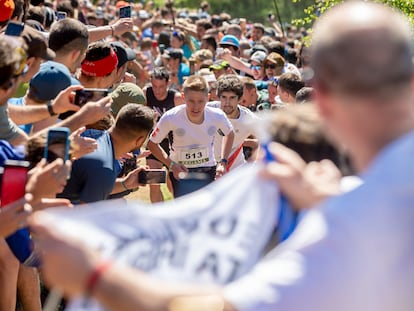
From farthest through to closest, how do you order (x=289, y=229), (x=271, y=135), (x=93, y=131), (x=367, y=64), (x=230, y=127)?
(x=230, y=127) → (x=93, y=131) → (x=289, y=229) → (x=271, y=135) → (x=367, y=64)

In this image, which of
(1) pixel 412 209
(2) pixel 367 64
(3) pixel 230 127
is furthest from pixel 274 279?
(3) pixel 230 127

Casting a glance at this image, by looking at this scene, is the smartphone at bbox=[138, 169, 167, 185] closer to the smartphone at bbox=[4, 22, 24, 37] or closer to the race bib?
the smartphone at bbox=[4, 22, 24, 37]

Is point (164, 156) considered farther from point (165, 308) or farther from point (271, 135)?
point (165, 308)

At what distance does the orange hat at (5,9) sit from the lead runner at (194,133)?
1712mm

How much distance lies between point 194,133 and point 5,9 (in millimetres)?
2041

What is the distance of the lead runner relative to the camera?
7.53 metres

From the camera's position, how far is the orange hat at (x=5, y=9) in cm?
685

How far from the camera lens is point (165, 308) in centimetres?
183

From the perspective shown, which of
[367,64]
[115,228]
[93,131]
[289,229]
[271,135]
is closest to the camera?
[367,64]

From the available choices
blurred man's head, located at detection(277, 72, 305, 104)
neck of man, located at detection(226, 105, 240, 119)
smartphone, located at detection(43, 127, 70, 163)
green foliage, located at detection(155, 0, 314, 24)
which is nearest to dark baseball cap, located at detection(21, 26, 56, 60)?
smartphone, located at detection(43, 127, 70, 163)

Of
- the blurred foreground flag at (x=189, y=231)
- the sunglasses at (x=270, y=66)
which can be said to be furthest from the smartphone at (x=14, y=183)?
the sunglasses at (x=270, y=66)

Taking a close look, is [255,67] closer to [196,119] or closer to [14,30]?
[196,119]

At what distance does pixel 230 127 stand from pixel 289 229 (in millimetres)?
4815

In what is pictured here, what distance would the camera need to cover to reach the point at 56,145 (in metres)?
3.75
